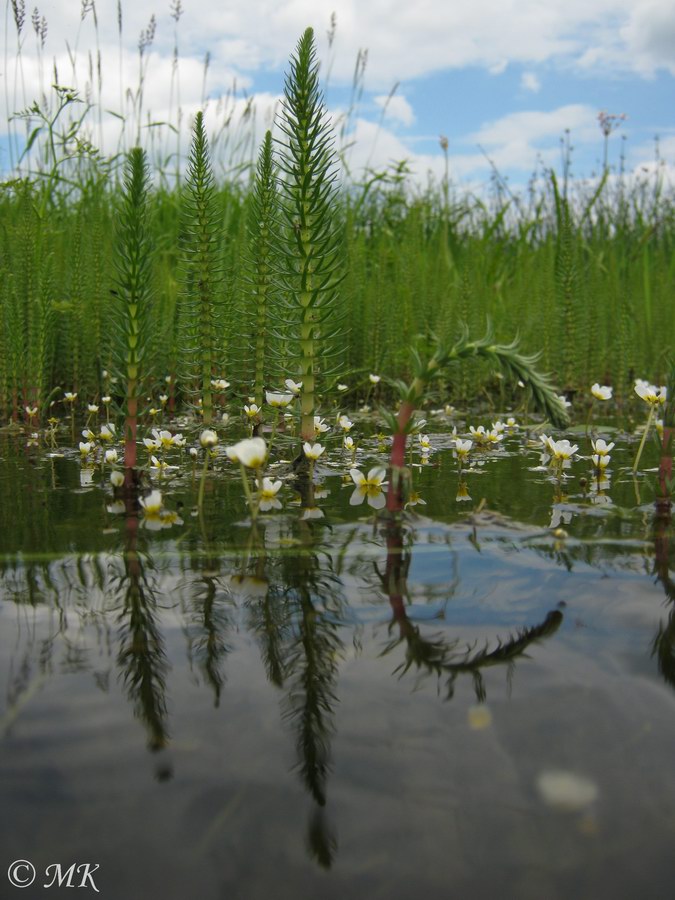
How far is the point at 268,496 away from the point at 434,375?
0.69 meters

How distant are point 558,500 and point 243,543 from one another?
1069mm

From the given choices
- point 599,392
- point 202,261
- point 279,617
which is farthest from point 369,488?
point 599,392

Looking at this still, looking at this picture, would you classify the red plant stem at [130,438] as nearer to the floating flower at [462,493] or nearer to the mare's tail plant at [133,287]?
the mare's tail plant at [133,287]

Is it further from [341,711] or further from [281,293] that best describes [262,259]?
[341,711]

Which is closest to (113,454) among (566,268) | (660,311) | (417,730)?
(417,730)

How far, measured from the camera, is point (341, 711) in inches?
42.7

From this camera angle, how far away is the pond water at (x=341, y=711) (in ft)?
2.74

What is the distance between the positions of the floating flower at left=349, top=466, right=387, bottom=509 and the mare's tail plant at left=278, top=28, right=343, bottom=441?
0.48m

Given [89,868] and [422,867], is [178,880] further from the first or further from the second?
[422,867]

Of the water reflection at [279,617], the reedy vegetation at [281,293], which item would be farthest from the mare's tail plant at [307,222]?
the water reflection at [279,617]

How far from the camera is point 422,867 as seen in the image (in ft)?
2.69

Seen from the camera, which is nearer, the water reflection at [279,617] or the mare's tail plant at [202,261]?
the water reflection at [279,617]

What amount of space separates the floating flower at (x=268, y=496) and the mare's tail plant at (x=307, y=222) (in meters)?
0.57

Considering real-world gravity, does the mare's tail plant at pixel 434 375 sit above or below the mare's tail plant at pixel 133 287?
below
